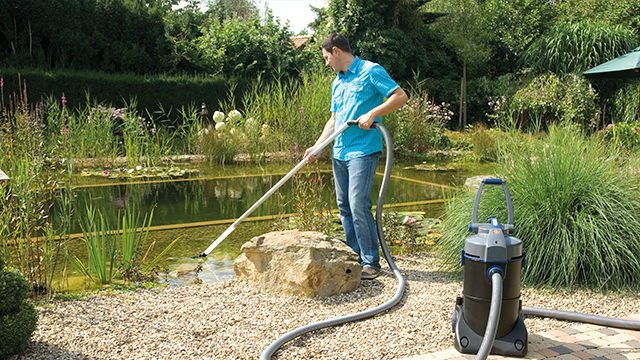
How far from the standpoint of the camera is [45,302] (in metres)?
2.97

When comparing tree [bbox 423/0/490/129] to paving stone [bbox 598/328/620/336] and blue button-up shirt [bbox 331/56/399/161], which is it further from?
paving stone [bbox 598/328/620/336]

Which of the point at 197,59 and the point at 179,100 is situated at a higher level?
the point at 197,59

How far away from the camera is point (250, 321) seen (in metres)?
2.82

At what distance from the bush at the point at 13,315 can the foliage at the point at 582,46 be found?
57.7ft

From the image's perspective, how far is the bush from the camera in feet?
7.20

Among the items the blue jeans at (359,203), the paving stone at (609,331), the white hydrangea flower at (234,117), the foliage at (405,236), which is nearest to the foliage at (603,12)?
the white hydrangea flower at (234,117)

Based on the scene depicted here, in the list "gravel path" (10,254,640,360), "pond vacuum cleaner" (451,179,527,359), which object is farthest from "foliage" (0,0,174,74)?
"pond vacuum cleaner" (451,179,527,359)

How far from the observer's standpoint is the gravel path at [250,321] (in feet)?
8.05

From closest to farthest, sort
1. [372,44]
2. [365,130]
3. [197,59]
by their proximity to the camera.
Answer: [365,130], [197,59], [372,44]

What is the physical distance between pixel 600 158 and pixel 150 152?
7.78 meters

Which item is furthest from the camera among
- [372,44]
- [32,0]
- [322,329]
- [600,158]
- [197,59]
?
[372,44]

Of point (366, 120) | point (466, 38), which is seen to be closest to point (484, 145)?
point (366, 120)

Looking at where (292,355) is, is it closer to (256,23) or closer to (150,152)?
(150,152)

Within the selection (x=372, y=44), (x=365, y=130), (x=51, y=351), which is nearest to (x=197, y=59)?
(x=372, y=44)
